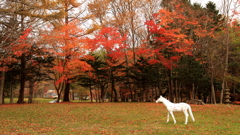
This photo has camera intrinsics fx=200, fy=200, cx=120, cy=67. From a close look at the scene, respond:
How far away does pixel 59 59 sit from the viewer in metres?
21.3

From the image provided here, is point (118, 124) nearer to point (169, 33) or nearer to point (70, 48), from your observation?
point (70, 48)

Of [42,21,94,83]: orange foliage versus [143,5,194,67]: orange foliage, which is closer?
[42,21,94,83]: orange foliage

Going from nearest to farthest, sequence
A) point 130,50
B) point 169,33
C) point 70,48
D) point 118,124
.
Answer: point 118,124
point 169,33
point 70,48
point 130,50

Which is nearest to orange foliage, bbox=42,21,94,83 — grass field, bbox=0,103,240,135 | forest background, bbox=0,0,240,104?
forest background, bbox=0,0,240,104

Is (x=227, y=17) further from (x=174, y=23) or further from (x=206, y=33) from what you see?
(x=174, y=23)

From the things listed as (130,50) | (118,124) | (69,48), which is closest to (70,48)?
(69,48)

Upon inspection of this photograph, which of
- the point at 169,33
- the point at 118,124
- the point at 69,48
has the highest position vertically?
the point at 169,33

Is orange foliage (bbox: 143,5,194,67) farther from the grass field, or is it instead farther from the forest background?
the grass field

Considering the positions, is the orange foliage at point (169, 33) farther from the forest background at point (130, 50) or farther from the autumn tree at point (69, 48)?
the autumn tree at point (69, 48)

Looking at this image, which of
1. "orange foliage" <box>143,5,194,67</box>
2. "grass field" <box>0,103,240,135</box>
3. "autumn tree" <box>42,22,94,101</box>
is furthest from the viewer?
"orange foliage" <box>143,5,194,67</box>

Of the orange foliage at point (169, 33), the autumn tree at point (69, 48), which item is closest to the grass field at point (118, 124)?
the autumn tree at point (69, 48)

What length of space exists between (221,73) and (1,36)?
20.7m

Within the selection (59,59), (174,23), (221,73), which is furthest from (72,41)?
(221,73)

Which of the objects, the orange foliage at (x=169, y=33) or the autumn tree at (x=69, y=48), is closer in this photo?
the autumn tree at (x=69, y=48)
